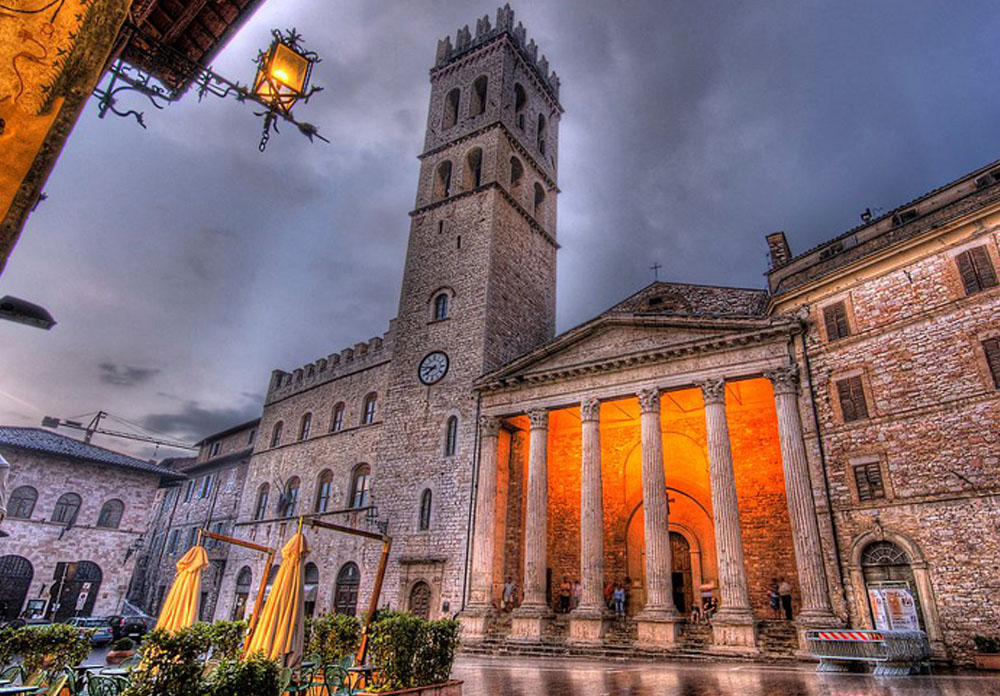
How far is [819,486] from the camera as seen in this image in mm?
14664

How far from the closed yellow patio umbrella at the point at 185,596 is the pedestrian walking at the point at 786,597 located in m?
15.4

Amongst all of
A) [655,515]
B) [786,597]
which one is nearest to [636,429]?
[655,515]

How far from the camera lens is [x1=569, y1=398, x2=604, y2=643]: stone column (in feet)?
51.7

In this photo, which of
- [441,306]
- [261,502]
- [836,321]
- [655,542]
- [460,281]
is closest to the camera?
[836,321]

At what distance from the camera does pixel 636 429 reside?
21.8 metres

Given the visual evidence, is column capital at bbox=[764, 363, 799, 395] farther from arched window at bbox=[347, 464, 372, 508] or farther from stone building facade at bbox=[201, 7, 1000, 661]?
arched window at bbox=[347, 464, 372, 508]

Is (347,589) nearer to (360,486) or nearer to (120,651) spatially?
(360,486)

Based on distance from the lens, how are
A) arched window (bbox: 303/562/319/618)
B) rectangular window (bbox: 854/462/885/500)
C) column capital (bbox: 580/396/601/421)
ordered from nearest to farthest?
rectangular window (bbox: 854/462/885/500) → column capital (bbox: 580/396/601/421) → arched window (bbox: 303/562/319/618)

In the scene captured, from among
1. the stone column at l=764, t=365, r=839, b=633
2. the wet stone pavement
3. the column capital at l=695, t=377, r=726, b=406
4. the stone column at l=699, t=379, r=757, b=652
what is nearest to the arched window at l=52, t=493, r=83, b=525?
the wet stone pavement

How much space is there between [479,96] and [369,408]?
17.0m

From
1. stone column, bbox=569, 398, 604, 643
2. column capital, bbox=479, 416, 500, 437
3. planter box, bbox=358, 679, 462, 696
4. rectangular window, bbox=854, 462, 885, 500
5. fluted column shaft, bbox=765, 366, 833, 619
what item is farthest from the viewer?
column capital, bbox=479, 416, 500, 437

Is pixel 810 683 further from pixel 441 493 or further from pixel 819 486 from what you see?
pixel 441 493

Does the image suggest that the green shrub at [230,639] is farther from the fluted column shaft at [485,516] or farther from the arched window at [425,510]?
the arched window at [425,510]

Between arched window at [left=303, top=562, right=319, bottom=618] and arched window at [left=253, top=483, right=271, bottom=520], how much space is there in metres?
5.35
